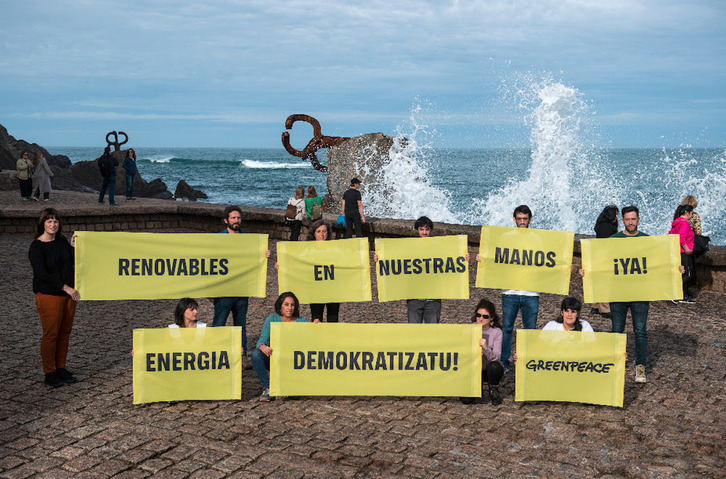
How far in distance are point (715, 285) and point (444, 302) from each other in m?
4.28

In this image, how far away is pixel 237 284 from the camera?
7562mm

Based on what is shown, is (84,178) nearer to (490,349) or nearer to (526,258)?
(526,258)

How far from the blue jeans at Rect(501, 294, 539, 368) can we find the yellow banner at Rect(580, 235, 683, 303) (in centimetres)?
59

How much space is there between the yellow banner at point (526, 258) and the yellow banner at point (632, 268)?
23cm

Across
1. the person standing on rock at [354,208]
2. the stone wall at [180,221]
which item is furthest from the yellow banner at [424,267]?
the person standing on rock at [354,208]

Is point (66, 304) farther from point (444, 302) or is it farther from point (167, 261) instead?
point (444, 302)

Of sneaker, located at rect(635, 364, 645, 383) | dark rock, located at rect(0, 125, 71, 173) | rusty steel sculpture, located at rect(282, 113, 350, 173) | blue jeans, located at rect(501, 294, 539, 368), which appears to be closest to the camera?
sneaker, located at rect(635, 364, 645, 383)

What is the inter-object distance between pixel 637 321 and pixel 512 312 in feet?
4.08

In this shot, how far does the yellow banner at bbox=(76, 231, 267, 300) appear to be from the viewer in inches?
297

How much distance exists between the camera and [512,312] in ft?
24.0

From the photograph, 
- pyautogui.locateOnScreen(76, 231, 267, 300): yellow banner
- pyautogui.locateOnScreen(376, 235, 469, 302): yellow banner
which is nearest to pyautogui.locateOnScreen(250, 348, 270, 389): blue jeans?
pyautogui.locateOnScreen(76, 231, 267, 300): yellow banner

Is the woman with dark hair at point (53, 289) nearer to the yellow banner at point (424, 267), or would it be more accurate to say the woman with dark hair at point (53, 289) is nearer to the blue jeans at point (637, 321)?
the yellow banner at point (424, 267)

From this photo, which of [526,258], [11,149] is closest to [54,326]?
[526,258]

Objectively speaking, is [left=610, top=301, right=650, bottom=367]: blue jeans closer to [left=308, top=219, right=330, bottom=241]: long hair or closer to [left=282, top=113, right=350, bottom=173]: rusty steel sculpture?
[left=308, top=219, right=330, bottom=241]: long hair
